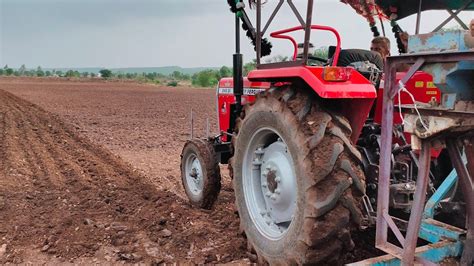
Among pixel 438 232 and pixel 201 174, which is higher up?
pixel 438 232

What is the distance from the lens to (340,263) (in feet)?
9.82

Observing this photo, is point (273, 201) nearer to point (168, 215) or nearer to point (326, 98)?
point (326, 98)

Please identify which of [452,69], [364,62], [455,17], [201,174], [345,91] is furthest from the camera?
[201,174]

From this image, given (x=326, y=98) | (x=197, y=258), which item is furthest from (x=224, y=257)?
(x=326, y=98)

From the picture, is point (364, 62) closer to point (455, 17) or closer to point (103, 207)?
point (455, 17)

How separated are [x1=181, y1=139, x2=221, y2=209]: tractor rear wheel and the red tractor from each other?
1205mm

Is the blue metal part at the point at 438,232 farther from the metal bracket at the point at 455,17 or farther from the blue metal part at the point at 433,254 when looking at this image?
the metal bracket at the point at 455,17

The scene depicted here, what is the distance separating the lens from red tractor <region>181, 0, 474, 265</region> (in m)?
2.83

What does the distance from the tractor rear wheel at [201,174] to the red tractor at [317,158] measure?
1205mm

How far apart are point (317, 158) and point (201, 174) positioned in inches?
102

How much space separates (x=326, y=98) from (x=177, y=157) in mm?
5710

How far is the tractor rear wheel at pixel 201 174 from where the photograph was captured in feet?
16.8

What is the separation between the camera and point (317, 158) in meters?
2.85

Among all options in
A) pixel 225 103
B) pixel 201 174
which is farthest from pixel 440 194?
pixel 225 103
